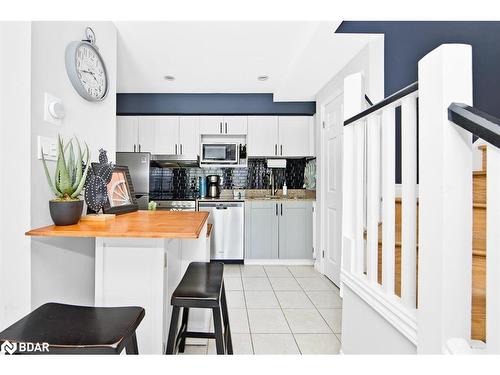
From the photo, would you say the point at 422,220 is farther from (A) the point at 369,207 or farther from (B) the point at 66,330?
(B) the point at 66,330

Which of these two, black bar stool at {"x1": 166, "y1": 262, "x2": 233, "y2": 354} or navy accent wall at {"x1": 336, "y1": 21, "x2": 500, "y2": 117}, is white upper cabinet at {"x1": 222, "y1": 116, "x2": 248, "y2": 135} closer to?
navy accent wall at {"x1": 336, "y1": 21, "x2": 500, "y2": 117}

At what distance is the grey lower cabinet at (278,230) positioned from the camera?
382cm

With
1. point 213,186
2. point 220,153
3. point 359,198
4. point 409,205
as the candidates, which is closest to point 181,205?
point 213,186

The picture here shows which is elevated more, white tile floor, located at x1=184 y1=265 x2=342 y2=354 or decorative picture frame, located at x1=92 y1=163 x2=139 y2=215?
decorative picture frame, located at x1=92 y1=163 x2=139 y2=215

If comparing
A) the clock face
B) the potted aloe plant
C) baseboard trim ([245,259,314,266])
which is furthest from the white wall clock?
baseboard trim ([245,259,314,266])

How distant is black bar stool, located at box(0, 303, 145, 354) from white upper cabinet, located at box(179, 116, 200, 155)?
318cm

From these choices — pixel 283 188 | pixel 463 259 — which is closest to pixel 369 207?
pixel 463 259

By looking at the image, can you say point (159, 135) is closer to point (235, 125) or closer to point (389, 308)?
point (235, 125)

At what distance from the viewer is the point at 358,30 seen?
2.31m

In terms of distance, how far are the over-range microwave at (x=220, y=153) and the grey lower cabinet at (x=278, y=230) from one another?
0.70 meters

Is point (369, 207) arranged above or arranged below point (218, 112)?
below

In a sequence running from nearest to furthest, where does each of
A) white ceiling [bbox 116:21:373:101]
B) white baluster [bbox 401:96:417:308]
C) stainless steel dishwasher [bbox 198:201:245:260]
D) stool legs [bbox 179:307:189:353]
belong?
white baluster [bbox 401:96:417:308] < stool legs [bbox 179:307:189:353] < white ceiling [bbox 116:21:373:101] < stainless steel dishwasher [bbox 198:201:245:260]

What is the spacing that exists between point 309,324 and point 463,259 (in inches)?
62.8

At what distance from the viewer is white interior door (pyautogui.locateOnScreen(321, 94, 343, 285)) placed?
3.04m
